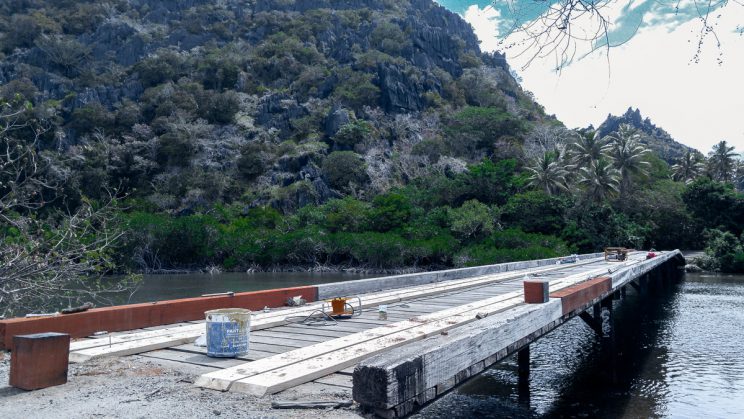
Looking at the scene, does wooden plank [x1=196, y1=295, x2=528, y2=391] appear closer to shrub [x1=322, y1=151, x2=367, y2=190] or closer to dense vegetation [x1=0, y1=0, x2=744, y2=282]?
dense vegetation [x1=0, y1=0, x2=744, y2=282]

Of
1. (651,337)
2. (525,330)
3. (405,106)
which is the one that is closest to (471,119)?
(405,106)

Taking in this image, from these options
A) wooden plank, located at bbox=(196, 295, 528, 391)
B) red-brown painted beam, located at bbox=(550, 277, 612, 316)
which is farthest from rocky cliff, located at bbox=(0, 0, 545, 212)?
wooden plank, located at bbox=(196, 295, 528, 391)

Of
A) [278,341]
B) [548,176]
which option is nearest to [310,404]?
[278,341]

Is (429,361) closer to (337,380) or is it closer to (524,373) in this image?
(337,380)

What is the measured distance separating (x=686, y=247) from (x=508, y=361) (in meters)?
49.0

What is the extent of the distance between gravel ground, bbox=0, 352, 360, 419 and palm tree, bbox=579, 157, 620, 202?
4935 cm

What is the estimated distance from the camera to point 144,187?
59.4 m

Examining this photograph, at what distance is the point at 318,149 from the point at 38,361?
5913 centimetres

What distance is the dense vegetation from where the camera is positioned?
4497cm

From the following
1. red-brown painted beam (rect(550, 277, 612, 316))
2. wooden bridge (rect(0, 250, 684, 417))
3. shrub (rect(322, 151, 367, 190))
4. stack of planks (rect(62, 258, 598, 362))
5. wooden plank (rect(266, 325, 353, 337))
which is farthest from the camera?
shrub (rect(322, 151, 367, 190))

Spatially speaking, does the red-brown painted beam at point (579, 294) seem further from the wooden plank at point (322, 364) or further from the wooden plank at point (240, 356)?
the wooden plank at point (240, 356)

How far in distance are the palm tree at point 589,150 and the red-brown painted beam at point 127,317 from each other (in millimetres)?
50355

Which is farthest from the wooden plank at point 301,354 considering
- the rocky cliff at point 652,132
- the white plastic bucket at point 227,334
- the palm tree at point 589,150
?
the rocky cliff at point 652,132

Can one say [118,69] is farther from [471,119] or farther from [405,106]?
[471,119]
